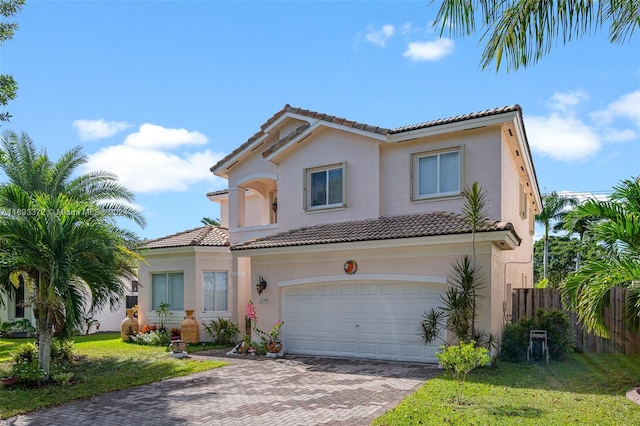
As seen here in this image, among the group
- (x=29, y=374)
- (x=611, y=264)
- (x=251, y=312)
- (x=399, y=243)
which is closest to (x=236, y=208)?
(x=251, y=312)

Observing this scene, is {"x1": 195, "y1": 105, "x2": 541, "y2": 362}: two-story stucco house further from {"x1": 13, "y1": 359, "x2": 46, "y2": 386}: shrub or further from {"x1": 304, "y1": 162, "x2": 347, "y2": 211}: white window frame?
{"x1": 13, "y1": 359, "x2": 46, "y2": 386}: shrub

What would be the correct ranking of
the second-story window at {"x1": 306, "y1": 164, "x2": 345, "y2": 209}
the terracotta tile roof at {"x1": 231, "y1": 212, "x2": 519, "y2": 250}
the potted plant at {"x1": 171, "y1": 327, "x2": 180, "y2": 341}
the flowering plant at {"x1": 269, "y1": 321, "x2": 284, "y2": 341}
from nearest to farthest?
the terracotta tile roof at {"x1": 231, "y1": 212, "x2": 519, "y2": 250} < the flowering plant at {"x1": 269, "y1": 321, "x2": 284, "y2": 341} < the second-story window at {"x1": 306, "y1": 164, "x2": 345, "y2": 209} < the potted plant at {"x1": 171, "y1": 327, "x2": 180, "y2": 341}

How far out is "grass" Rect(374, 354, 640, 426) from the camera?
333 inches

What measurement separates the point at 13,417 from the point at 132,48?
9.27 m

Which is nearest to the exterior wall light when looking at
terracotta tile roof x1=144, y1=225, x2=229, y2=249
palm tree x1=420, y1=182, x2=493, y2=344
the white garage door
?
the white garage door

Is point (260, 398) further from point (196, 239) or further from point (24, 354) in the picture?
point (196, 239)

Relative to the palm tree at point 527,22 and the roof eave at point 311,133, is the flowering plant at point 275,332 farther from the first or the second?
the palm tree at point 527,22

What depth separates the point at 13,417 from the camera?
9.14 metres

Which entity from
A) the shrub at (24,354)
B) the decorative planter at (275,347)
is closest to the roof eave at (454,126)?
the decorative planter at (275,347)

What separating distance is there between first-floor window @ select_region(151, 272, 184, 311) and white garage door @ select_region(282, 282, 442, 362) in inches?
249

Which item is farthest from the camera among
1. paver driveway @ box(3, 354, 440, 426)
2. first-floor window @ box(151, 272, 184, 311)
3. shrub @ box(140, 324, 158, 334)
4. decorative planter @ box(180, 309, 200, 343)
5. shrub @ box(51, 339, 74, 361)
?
first-floor window @ box(151, 272, 184, 311)

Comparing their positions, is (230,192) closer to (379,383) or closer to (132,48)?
(132,48)

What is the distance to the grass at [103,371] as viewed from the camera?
10250 millimetres

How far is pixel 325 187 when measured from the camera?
18359 millimetres
